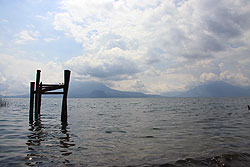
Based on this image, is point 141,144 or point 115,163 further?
point 141,144

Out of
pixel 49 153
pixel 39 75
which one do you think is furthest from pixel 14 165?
pixel 39 75

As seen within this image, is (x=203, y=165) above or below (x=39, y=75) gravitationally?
below

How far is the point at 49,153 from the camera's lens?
8109 millimetres

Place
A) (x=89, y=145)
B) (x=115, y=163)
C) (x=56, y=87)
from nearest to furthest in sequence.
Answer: (x=115, y=163) → (x=89, y=145) → (x=56, y=87)

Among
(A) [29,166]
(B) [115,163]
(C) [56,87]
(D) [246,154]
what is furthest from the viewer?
(C) [56,87]

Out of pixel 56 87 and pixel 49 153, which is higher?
pixel 56 87

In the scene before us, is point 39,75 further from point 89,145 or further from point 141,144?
point 141,144

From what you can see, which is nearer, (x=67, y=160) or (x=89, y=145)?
(x=67, y=160)

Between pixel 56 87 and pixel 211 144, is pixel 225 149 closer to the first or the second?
pixel 211 144

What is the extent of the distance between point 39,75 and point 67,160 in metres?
15.4

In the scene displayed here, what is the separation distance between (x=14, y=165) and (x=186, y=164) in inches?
257

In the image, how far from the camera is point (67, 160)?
7164mm

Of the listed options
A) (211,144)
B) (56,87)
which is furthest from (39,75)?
(211,144)

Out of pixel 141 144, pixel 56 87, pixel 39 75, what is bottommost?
pixel 141 144
